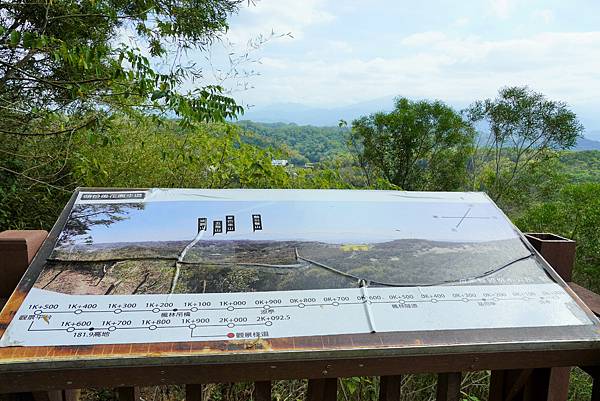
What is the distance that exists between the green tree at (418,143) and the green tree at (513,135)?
0.43 metres

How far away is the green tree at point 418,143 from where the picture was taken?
8.38 meters

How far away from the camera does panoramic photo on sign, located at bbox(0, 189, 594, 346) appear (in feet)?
3.01

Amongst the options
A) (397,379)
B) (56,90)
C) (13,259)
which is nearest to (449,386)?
(397,379)

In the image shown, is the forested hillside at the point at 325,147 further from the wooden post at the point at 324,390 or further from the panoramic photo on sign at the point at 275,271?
the wooden post at the point at 324,390

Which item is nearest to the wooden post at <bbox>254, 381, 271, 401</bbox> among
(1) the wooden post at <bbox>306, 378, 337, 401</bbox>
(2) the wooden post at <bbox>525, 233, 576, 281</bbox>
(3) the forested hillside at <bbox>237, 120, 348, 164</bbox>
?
(1) the wooden post at <bbox>306, 378, 337, 401</bbox>

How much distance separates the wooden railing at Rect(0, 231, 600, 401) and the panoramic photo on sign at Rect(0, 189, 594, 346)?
0.24 ft

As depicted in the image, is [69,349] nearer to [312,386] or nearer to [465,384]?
[312,386]

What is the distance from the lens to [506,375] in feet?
4.18

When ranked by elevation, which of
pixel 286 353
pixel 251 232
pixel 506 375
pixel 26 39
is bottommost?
pixel 506 375

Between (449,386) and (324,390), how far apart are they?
1.04 feet

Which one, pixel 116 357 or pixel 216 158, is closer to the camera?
pixel 116 357

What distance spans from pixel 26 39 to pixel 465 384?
2495 mm

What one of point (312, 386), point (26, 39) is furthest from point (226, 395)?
point (26, 39)

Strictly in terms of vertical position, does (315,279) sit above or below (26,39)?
below
